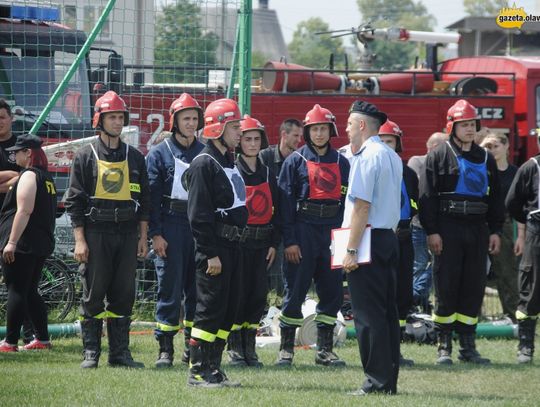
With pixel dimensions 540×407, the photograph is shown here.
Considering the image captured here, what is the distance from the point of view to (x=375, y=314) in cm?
820

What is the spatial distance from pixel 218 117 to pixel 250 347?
2310 mm

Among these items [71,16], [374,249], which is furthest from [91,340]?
[71,16]

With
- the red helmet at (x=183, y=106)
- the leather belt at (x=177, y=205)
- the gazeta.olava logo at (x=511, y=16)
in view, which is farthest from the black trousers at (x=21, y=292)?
the gazeta.olava logo at (x=511, y=16)

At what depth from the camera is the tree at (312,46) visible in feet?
284

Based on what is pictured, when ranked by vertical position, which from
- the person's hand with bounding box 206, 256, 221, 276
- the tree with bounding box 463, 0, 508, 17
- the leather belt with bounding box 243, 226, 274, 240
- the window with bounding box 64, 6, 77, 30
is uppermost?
the tree with bounding box 463, 0, 508, 17

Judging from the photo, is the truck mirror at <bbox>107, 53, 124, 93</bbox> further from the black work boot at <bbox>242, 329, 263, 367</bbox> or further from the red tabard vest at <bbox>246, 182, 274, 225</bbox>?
the black work boot at <bbox>242, 329, 263, 367</bbox>

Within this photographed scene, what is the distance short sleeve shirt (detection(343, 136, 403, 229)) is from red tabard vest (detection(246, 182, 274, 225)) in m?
1.57

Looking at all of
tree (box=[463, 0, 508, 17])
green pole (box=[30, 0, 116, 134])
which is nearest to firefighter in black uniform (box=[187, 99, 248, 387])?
green pole (box=[30, 0, 116, 134])

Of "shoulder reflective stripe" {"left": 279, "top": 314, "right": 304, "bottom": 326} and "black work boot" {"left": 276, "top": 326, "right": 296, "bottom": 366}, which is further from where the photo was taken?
"shoulder reflective stripe" {"left": 279, "top": 314, "right": 304, "bottom": 326}

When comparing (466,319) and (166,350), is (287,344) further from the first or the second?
(466,319)

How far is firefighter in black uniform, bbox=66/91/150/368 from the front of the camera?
364 inches

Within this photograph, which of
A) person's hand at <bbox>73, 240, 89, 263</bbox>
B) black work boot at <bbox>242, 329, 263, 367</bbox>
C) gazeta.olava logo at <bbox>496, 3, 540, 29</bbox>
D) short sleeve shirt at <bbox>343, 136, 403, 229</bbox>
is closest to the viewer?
short sleeve shirt at <bbox>343, 136, 403, 229</bbox>

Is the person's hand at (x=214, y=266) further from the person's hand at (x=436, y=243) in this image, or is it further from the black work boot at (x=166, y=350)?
the person's hand at (x=436, y=243)

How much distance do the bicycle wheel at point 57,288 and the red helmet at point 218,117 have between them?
384 cm
